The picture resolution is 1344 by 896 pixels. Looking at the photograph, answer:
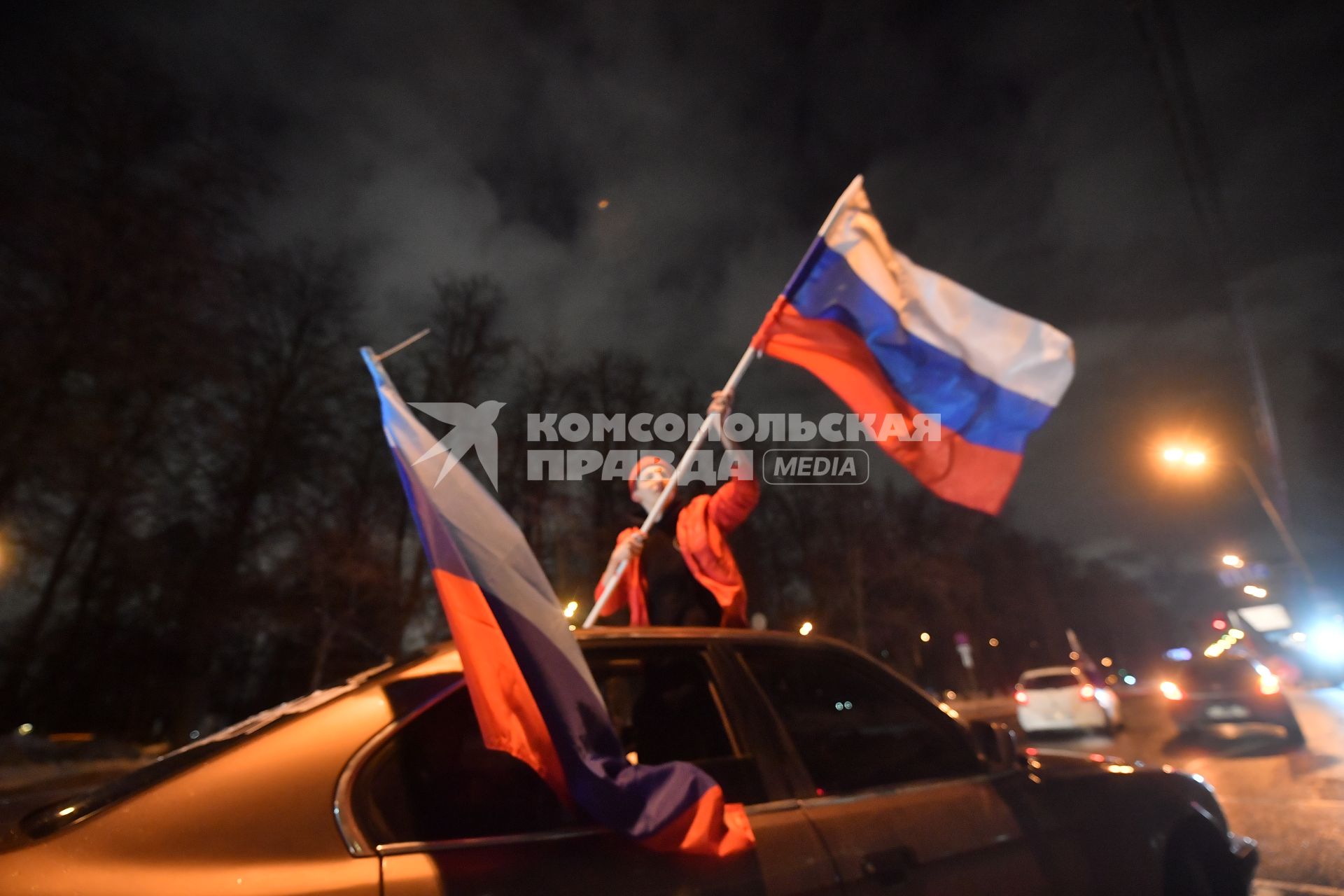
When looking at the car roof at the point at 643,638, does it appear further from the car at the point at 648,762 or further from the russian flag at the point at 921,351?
the russian flag at the point at 921,351

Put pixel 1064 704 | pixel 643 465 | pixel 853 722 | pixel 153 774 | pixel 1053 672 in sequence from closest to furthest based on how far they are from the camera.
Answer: pixel 153 774 < pixel 853 722 < pixel 643 465 < pixel 1064 704 < pixel 1053 672

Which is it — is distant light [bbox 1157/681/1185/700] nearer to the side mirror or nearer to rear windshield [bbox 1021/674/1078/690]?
rear windshield [bbox 1021/674/1078/690]

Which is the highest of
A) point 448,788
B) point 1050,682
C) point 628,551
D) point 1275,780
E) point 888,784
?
point 628,551

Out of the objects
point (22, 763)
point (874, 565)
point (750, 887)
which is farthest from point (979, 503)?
point (874, 565)

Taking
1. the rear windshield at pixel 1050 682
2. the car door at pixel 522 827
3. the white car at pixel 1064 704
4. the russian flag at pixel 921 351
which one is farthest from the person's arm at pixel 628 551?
the rear windshield at pixel 1050 682

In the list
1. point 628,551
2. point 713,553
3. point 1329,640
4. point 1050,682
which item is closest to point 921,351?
point 713,553

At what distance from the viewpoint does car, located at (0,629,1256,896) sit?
4.72 ft

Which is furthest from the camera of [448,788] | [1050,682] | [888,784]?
[1050,682]

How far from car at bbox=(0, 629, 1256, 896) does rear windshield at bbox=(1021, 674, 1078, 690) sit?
1234 centimetres

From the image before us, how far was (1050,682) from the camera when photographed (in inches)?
560

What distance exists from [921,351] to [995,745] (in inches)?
79.0

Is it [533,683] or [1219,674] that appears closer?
[533,683]

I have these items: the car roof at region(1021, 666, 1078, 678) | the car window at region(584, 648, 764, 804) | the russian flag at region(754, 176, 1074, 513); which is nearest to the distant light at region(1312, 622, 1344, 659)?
the car roof at region(1021, 666, 1078, 678)

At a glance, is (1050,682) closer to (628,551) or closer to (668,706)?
(628,551)
